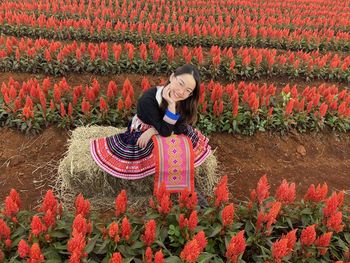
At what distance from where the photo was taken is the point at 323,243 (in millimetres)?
2703

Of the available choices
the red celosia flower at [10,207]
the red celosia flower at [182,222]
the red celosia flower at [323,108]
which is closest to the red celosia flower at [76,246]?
the red celosia flower at [10,207]

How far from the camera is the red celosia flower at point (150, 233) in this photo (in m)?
2.51

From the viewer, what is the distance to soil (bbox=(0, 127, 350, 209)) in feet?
14.2

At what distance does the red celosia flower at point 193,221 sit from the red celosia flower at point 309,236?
0.85 m

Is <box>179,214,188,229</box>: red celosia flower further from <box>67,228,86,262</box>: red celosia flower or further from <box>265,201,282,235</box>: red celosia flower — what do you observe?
<box>67,228,86,262</box>: red celosia flower

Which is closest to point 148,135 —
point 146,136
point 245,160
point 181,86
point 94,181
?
point 146,136

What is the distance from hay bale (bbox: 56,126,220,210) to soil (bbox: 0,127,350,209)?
1.24 feet

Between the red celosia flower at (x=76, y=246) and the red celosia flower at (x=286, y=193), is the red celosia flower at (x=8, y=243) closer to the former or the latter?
the red celosia flower at (x=76, y=246)

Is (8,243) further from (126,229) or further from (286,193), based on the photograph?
(286,193)

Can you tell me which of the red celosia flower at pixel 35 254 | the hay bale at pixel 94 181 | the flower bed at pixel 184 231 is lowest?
the hay bale at pixel 94 181

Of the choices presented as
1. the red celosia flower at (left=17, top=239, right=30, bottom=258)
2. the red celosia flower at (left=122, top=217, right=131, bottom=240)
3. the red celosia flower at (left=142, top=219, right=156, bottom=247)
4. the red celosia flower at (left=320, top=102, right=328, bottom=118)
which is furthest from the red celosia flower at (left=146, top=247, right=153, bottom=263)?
the red celosia flower at (left=320, top=102, right=328, bottom=118)

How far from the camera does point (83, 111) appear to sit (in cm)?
471

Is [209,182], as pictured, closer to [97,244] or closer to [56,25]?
[97,244]

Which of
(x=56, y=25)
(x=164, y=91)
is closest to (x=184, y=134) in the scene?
(x=164, y=91)
